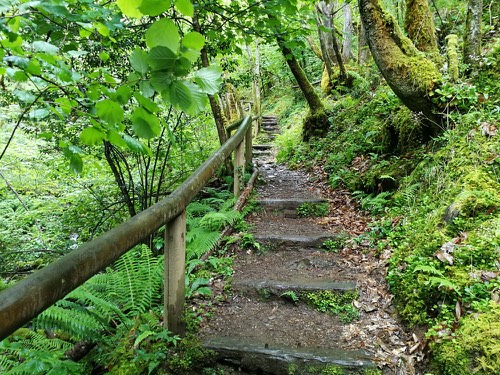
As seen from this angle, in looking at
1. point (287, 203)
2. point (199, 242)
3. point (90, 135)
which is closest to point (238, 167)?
point (287, 203)

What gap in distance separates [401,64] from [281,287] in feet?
12.5

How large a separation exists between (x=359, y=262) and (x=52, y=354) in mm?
3169

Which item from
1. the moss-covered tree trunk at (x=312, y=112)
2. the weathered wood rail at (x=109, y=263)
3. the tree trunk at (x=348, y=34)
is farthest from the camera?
the tree trunk at (x=348, y=34)

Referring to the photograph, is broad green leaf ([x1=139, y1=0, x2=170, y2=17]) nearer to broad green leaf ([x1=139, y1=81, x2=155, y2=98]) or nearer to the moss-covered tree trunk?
broad green leaf ([x1=139, y1=81, x2=155, y2=98])

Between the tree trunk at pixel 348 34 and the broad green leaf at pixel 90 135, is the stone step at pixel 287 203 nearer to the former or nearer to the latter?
the broad green leaf at pixel 90 135

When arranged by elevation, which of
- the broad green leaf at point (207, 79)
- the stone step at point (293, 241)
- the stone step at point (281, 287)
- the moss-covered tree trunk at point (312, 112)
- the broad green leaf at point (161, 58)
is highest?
the moss-covered tree trunk at point (312, 112)

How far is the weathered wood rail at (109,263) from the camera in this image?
120 cm

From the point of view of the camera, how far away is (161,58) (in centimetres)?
118

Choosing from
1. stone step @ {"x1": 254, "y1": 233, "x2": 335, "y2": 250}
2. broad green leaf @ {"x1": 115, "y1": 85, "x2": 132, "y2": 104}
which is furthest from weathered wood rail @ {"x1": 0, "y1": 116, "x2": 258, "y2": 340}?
stone step @ {"x1": 254, "y1": 233, "x2": 335, "y2": 250}

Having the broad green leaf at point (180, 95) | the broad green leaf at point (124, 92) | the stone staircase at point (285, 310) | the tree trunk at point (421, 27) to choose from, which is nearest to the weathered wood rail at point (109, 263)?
the stone staircase at point (285, 310)

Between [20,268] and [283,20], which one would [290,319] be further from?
[283,20]

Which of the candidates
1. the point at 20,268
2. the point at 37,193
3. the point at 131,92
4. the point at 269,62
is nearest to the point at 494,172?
the point at 131,92

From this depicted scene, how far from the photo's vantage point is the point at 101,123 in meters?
2.12

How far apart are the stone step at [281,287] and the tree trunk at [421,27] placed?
4.80 metres
